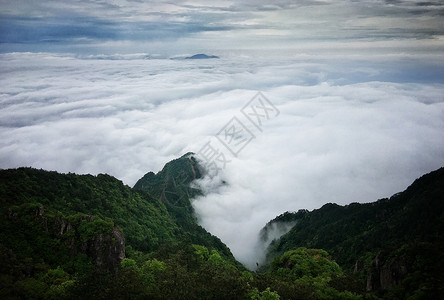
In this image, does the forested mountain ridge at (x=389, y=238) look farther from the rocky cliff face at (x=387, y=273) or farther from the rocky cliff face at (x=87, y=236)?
the rocky cliff face at (x=87, y=236)

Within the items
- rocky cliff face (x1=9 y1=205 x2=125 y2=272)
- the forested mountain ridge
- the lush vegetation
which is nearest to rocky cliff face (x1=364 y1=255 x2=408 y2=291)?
the forested mountain ridge

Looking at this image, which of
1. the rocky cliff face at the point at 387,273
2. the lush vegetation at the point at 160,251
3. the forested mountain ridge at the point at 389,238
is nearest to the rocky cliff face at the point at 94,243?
the lush vegetation at the point at 160,251

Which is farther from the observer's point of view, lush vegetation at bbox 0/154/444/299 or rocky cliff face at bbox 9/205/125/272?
rocky cliff face at bbox 9/205/125/272

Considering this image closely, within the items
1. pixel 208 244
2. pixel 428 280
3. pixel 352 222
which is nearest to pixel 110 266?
pixel 428 280

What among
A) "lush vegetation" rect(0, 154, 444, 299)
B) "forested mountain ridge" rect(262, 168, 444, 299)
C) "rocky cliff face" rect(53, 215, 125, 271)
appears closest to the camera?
"lush vegetation" rect(0, 154, 444, 299)

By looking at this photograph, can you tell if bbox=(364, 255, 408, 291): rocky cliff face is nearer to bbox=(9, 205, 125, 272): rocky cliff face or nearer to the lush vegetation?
the lush vegetation

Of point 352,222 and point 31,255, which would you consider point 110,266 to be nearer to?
point 31,255

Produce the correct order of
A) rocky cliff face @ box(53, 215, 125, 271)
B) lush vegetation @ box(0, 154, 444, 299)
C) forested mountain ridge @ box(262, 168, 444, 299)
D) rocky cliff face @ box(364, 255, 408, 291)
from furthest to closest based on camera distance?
rocky cliff face @ box(53, 215, 125, 271)
rocky cliff face @ box(364, 255, 408, 291)
forested mountain ridge @ box(262, 168, 444, 299)
lush vegetation @ box(0, 154, 444, 299)
